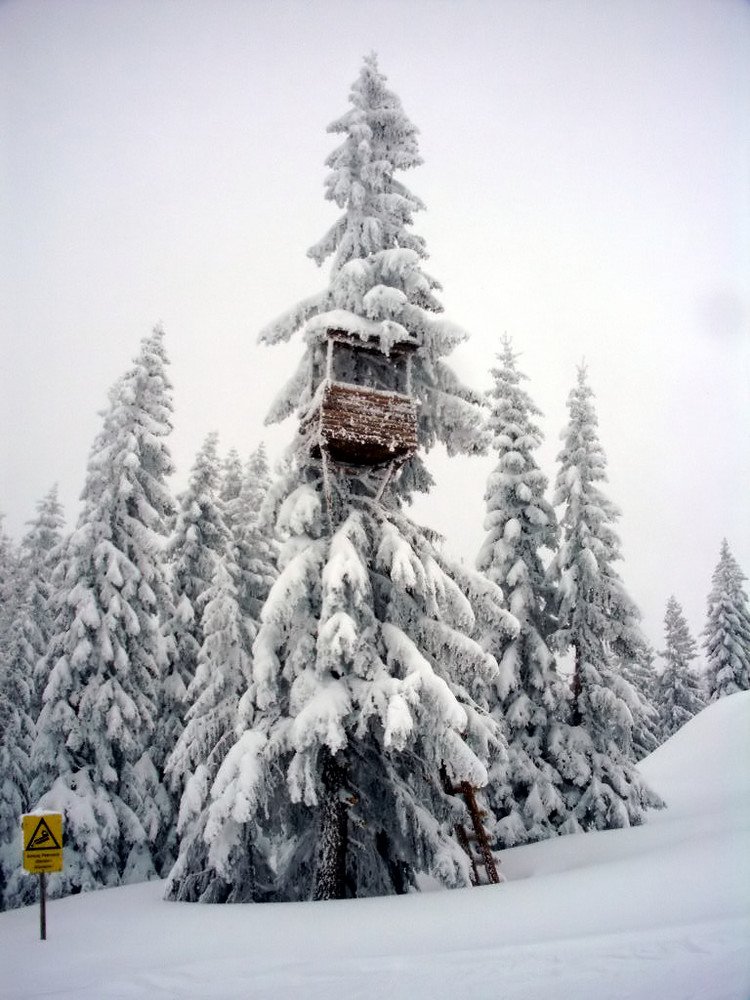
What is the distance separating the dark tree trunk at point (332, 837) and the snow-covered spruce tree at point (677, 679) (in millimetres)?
38919

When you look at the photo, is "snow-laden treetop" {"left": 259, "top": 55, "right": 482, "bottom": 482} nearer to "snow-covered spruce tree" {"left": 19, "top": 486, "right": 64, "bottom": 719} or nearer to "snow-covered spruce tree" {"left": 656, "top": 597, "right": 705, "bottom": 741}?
"snow-covered spruce tree" {"left": 19, "top": 486, "right": 64, "bottom": 719}

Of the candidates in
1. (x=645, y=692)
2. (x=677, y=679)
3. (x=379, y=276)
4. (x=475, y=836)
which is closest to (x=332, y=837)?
(x=475, y=836)

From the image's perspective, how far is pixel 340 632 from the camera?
10812mm

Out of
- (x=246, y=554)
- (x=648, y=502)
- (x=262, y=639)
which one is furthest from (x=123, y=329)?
(x=262, y=639)

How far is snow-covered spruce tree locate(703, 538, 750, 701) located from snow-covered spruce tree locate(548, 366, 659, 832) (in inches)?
887

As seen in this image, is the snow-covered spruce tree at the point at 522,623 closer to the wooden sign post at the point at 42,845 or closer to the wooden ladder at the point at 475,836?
the wooden ladder at the point at 475,836

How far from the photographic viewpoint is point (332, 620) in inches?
432

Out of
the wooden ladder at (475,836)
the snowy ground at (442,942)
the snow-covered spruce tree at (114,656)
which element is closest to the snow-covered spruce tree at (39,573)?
the snow-covered spruce tree at (114,656)

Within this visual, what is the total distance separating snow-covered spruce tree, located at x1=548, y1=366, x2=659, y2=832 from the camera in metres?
19.2

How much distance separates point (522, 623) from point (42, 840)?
14.1m

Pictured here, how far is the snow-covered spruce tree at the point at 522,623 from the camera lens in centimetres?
1891

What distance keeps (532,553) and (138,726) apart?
1296 cm

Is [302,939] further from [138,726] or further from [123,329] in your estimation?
[123,329]

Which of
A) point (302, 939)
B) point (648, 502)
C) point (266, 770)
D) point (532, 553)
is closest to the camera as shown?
point (302, 939)
